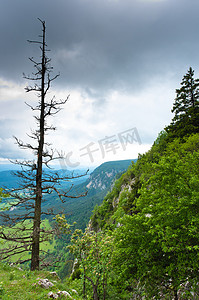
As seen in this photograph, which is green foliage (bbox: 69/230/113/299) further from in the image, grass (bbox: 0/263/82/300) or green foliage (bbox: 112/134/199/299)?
grass (bbox: 0/263/82/300)

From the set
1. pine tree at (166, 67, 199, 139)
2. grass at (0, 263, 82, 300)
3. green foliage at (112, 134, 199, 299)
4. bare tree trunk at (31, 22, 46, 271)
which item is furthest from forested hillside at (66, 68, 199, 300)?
pine tree at (166, 67, 199, 139)

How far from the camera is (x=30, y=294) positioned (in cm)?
615

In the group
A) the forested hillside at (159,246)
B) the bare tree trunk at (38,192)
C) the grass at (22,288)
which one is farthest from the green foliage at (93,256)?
the grass at (22,288)

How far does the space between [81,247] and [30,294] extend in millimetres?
4993

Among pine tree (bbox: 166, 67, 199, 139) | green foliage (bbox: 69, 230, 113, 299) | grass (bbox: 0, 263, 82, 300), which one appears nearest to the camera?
grass (bbox: 0, 263, 82, 300)

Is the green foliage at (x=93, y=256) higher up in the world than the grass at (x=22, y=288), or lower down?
lower down

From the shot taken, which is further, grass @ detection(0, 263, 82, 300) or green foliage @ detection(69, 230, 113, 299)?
green foliage @ detection(69, 230, 113, 299)

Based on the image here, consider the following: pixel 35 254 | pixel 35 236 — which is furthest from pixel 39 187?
pixel 35 254

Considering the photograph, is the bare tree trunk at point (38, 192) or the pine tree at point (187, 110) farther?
the pine tree at point (187, 110)

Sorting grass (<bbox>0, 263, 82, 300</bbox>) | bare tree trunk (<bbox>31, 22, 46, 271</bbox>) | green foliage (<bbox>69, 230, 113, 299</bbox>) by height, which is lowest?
green foliage (<bbox>69, 230, 113, 299</bbox>)

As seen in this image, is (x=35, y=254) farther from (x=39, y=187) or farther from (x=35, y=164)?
(x=35, y=164)

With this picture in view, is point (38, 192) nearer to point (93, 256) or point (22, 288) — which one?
point (22, 288)

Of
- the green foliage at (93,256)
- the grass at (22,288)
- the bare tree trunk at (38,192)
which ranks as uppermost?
the bare tree trunk at (38,192)

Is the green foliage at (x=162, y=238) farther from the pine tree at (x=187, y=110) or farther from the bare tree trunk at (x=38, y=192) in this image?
the pine tree at (x=187, y=110)
